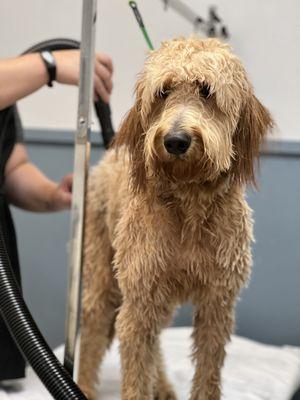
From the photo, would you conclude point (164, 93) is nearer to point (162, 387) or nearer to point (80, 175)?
point (80, 175)

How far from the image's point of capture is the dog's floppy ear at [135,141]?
29.2 inches

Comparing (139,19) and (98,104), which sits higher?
(139,19)

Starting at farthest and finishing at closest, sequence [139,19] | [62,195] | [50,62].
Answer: [62,195]
[50,62]
[139,19]

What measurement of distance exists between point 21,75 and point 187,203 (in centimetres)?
45

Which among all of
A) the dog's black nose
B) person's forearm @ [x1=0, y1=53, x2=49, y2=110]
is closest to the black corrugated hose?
person's forearm @ [x1=0, y1=53, x2=49, y2=110]

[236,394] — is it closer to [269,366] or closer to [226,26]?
[269,366]

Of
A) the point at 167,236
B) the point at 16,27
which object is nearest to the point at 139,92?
the point at 167,236

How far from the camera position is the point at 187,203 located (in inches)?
29.6

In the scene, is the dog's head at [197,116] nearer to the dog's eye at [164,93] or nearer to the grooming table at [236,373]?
the dog's eye at [164,93]

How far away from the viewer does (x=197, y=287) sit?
0.80 metres

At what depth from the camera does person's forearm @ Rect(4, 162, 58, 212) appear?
1.44m

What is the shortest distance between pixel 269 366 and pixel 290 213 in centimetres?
34

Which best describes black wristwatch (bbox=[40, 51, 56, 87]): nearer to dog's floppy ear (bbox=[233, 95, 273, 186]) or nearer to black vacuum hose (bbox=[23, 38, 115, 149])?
black vacuum hose (bbox=[23, 38, 115, 149])

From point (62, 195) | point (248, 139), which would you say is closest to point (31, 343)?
point (248, 139)
